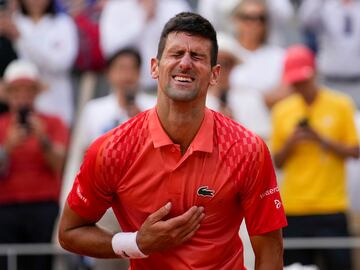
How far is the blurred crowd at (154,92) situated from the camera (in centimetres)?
877

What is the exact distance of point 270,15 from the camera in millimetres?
10039

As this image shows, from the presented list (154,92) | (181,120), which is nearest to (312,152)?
(154,92)

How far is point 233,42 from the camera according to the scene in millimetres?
9594

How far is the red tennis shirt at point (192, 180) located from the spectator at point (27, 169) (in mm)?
3822

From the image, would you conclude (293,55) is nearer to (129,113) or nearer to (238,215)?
(129,113)

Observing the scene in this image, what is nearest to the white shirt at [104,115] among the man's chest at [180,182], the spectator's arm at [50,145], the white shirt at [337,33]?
the spectator's arm at [50,145]

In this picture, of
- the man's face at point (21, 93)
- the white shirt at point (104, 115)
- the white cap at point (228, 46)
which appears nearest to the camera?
the white shirt at point (104, 115)

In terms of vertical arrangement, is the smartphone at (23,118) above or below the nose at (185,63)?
below

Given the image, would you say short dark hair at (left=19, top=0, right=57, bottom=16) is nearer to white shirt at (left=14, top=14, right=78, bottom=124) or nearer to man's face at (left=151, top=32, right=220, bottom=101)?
white shirt at (left=14, top=14, right=78, bottom=124)

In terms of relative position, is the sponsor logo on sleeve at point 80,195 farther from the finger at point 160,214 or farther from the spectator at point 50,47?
the spectator at point 50,47

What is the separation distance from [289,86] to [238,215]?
416 centimetres

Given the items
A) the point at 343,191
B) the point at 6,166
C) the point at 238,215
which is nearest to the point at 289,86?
the point at 343,191

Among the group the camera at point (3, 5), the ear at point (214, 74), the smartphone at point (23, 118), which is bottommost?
the smartphone at point (23, 118)

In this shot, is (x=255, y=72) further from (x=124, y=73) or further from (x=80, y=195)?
(x=80, y=195)
